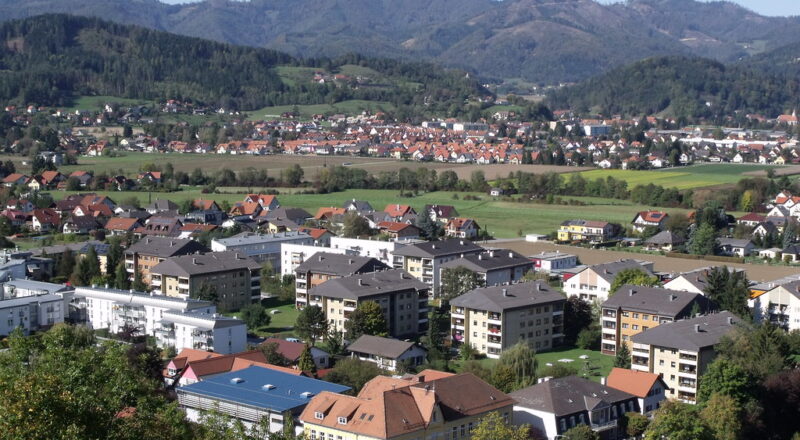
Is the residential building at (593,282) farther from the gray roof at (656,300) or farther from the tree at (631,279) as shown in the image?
the gray roof at (656,300)

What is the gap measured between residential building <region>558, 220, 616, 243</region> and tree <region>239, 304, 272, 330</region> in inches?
573

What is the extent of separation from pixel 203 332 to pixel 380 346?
326cm

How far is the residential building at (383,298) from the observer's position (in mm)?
22453

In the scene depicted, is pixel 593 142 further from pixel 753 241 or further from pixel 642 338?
pixel 642 338

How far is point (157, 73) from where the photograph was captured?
89.0 meters

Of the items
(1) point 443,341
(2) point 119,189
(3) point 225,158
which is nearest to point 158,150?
(3) point 225,158

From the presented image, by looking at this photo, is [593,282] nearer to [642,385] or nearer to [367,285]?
[367,285]

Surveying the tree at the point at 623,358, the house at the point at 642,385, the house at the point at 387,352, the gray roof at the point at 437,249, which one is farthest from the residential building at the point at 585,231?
the house at the point at 642,385

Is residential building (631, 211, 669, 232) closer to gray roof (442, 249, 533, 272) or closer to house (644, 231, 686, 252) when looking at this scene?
house (644, 231, 686, 252)

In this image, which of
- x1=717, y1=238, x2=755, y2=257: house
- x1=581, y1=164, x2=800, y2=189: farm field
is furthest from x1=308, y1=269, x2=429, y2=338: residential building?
x1=581, y1=164, x2=800, y2=189: farm field

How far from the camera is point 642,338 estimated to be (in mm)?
19219

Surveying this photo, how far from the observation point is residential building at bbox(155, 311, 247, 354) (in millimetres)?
20188

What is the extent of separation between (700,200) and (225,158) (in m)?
28.0

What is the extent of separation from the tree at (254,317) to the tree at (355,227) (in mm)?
10138
